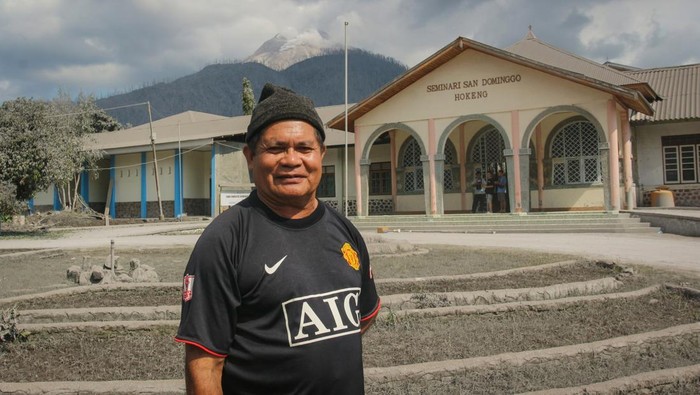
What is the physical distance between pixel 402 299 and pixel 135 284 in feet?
11.6

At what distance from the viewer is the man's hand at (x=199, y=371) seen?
163cm

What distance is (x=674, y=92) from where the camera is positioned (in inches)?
917

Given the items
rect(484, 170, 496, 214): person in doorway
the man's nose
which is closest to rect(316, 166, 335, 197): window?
rect(484, 170, 496, 214): person in doorway

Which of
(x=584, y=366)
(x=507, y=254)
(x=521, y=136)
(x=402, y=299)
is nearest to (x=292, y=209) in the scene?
(x=584, y=366)

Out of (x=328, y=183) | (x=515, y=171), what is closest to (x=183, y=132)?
(x=328, y=183)

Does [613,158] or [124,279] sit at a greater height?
[613,158]

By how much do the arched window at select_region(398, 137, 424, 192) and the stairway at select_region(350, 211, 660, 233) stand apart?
380 centimetres

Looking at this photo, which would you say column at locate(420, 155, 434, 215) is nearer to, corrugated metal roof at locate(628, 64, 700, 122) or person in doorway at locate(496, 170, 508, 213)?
person in doorway at locate(496, 170, 508, 213)

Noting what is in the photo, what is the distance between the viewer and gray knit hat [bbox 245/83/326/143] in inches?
73.0

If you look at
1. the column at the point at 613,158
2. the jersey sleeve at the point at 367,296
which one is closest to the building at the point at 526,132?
the column at the point at 613,158

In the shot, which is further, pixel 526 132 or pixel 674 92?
pixel 674 92

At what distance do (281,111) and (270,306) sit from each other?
64 cm

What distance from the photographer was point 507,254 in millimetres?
10453

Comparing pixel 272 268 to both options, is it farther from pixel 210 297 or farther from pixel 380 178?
pixel 380 178
